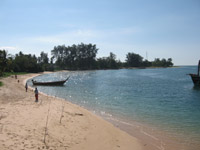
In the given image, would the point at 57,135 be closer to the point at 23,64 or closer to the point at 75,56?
the point at 23,64

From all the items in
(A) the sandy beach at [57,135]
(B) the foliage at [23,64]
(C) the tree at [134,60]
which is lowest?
(A) the sandy beach at [57,135]

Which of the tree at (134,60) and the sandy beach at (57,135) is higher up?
the tree at (134,60)

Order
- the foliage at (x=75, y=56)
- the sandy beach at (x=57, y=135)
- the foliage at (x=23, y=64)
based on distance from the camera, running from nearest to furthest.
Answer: the sandy beach at (x=57, y=135) < the foliage at (x=23, y=64) < the foliage at (x=75, y=56)

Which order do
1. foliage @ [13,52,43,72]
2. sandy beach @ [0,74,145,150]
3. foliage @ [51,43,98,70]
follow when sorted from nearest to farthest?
sandy beach @ [0,74,145,150], foliage @ [13,52,43,72], foliage @ [51,43,98,70]

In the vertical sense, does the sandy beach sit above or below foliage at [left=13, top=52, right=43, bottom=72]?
below

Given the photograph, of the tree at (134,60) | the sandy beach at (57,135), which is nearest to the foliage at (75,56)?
the tree at (134,60)

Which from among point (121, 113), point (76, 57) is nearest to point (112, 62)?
point (76, 57)

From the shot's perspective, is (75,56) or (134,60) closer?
(75,56)

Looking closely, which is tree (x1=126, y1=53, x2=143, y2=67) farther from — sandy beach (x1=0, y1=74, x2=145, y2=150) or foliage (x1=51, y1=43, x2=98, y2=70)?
sandy beach (x1=0, y1=74, x2=145, y2=150)

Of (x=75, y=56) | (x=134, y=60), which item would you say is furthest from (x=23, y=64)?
(x=134, y=60)

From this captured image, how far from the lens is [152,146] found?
10.2 m

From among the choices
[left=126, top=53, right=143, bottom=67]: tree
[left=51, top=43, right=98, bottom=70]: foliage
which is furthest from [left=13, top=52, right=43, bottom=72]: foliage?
[left=126, top=53, right=143, bottom=67]: tree

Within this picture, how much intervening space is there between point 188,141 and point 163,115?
20.4 ft

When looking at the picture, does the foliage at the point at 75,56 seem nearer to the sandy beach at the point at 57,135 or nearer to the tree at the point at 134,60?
the tree at the point at 134,60
